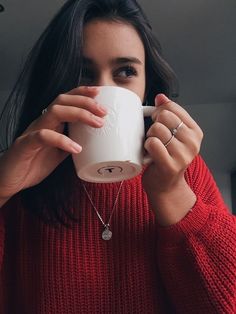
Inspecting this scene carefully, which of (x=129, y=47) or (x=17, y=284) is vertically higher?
(x=129, y=47)

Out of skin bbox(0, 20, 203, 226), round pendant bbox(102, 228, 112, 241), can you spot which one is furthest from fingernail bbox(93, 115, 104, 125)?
round pendant bbox(102, 228, 112, 241)

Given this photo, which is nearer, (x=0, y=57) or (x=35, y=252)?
(x=35, y=252)

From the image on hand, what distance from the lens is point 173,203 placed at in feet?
1.78

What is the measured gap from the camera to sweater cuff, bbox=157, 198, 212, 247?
55 cm

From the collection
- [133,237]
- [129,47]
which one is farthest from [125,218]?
[129,47]

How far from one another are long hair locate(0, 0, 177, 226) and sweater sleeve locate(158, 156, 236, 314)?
0.59 feet

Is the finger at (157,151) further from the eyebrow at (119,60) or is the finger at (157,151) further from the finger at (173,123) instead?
the eyebrow at (119,60)

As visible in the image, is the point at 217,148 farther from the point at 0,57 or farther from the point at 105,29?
the point at 105,29

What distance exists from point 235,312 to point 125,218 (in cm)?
21

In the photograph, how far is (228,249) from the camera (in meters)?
0.56

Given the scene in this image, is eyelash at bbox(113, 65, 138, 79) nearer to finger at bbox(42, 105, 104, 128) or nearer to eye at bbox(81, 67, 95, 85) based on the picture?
eye at bbox(81, 67, 95, 85)

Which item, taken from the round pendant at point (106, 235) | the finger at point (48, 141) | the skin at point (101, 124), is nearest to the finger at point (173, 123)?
the skin at point (101, 124)

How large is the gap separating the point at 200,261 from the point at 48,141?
0.27 metres

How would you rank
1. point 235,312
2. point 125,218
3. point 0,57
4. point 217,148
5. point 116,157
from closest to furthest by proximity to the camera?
point 116,157 < point 235,312 < point 125,218 < point 0,57 < point 217,148
